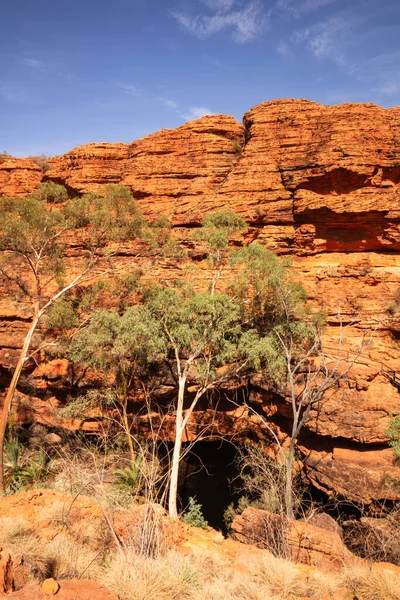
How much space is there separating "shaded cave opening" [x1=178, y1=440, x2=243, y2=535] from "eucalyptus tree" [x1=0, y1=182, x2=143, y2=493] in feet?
28.8

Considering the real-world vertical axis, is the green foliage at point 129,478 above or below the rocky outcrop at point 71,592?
below

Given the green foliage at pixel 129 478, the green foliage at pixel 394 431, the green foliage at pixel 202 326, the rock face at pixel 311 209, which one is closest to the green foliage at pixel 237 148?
the rock face at pixel 311 209

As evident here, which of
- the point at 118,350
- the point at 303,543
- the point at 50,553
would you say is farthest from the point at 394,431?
the point at 50,553

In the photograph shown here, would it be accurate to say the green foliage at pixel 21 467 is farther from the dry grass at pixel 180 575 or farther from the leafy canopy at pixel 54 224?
the dry grass at pixel 180 575

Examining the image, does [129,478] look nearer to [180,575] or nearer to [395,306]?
[180,575]

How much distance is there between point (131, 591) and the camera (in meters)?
4.20

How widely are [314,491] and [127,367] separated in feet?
28.0

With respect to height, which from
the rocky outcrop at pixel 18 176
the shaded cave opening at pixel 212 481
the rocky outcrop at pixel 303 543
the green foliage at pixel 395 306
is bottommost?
the shaded cave opening at pixel 212 481

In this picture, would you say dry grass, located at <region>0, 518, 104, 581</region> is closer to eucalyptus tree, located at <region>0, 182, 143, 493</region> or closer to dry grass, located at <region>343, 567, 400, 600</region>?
dry grass, located at <region>343, 567, 400, 600</region>

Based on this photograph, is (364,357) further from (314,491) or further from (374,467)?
(314,491)

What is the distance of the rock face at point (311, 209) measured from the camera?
42.1ft

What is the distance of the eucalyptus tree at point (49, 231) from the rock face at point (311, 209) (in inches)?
84.7

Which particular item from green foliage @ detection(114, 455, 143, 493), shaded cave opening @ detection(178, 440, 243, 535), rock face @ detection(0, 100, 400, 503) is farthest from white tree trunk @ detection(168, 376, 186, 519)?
rock face @ detection(0, 100, 400, 503)

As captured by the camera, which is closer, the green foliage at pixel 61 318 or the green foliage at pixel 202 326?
the green foliage at pixel 202 326
